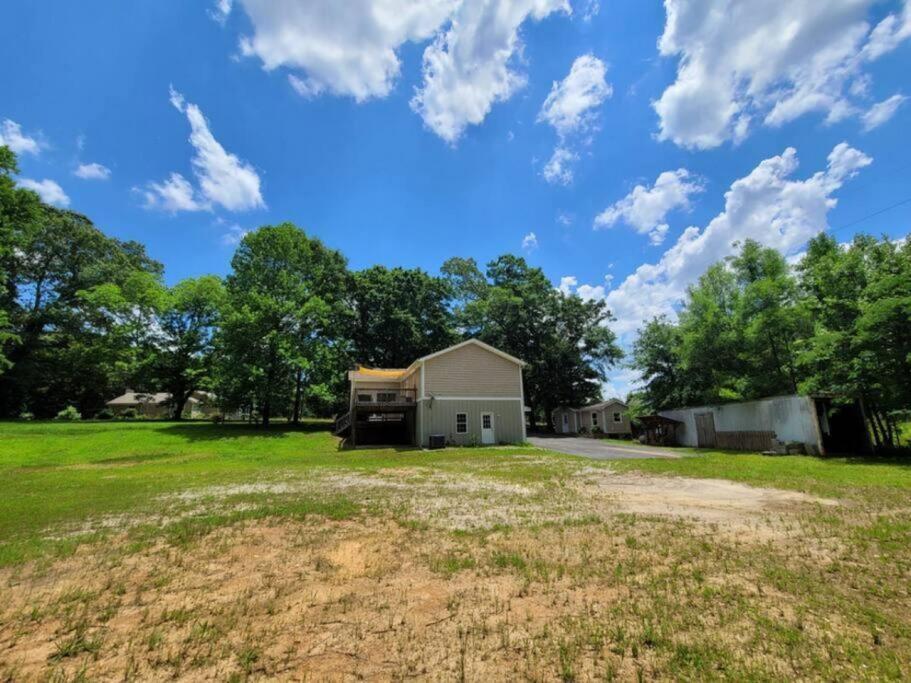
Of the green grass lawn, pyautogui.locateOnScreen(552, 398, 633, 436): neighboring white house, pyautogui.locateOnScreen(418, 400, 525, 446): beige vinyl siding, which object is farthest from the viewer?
pyautogui.locateOnScreen(552, 398, 633, 436): neighboring white house

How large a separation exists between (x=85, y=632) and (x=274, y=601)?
1471 millimetres

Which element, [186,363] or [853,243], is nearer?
[853,243]

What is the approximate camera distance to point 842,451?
57.3ft

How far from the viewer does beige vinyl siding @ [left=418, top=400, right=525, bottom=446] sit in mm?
24141

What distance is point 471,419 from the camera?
81.3ft

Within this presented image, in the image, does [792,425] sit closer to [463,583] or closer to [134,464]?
[463,583]

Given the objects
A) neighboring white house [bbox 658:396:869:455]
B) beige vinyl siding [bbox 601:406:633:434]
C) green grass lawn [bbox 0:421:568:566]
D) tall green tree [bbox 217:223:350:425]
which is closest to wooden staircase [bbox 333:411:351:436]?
green grass lawn [bbox 0:421:568:566]

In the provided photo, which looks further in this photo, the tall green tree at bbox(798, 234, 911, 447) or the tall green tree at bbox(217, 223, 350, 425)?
the tall green tree at bbox(217, 223, 350, 425)

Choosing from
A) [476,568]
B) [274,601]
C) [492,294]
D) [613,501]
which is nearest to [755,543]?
[613,501]

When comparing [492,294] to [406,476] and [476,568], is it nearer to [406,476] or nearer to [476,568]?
[406,476]

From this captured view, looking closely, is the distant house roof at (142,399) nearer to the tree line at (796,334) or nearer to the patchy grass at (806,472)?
the tree line at (796,334)

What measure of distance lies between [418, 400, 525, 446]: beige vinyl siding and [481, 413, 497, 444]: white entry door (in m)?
0.18

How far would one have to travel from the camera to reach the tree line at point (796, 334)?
1495 cm

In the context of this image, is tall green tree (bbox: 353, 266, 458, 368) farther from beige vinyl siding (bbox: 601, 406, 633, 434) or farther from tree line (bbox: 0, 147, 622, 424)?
beige vinyl siding (bbox: 601, 406, 633, 434)
